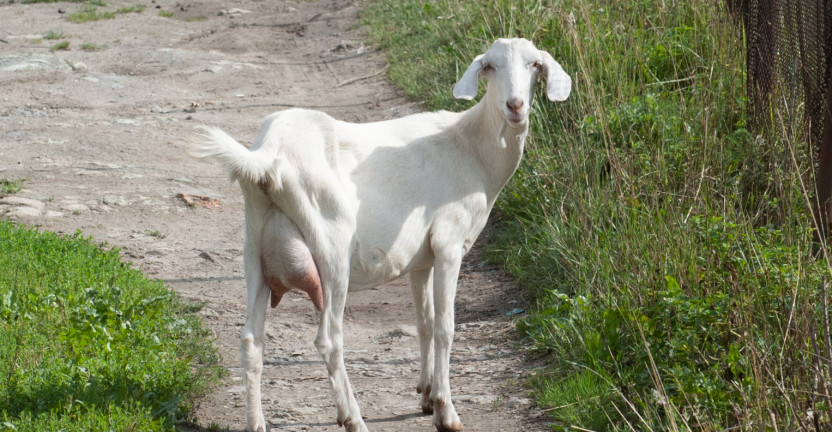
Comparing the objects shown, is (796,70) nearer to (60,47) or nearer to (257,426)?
(257,426)

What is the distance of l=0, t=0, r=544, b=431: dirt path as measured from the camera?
182 inches

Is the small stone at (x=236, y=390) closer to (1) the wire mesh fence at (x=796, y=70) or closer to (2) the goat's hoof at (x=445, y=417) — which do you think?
(2) the goat's hoof at (x=445, y=417)

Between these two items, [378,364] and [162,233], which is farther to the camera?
[162,233]

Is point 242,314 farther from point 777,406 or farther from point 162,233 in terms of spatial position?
point 777,406

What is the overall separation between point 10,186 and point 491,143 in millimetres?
4154

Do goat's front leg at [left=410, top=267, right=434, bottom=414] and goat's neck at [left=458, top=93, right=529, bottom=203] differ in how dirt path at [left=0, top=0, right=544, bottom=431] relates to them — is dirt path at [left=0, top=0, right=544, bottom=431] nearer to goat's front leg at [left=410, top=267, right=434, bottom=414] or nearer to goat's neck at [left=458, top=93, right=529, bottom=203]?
goat's front leg at [left=410, top=267, right=434, bottom=414]

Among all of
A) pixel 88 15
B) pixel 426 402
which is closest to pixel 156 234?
pixel 426 402

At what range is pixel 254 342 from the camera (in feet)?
12.2

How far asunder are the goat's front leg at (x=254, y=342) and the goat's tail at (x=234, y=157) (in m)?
0.42

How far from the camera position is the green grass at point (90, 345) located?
374 centimetres

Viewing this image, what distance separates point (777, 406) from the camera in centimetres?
337

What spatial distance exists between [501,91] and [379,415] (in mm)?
1611

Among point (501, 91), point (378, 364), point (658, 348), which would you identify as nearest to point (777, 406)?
point (658, 348)

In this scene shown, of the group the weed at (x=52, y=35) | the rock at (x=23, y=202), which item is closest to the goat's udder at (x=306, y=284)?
the rock at (x=23, y=202)
